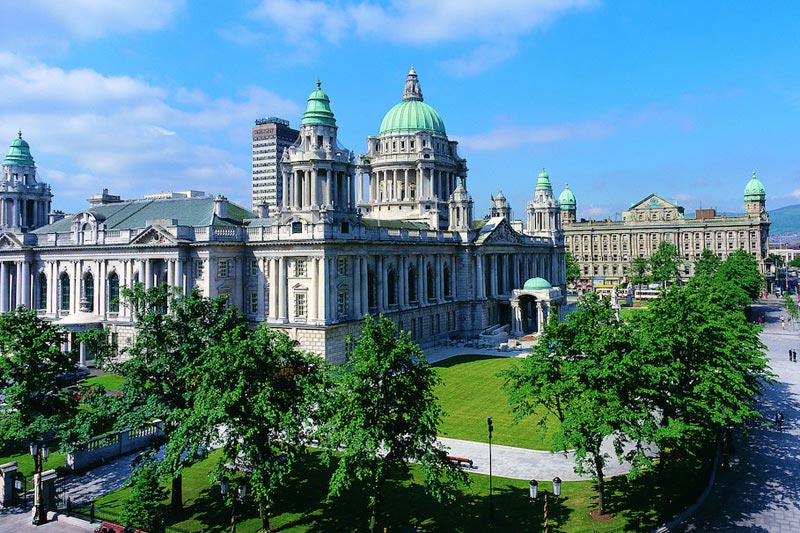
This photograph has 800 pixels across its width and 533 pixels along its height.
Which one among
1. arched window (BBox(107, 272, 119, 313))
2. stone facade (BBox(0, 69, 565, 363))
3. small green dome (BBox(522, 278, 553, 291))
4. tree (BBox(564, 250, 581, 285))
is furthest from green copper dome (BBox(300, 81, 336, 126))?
tree (BBox(564, 250, 581, 285))

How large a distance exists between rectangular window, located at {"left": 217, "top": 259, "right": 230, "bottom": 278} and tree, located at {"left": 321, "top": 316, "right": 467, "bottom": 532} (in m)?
41.3

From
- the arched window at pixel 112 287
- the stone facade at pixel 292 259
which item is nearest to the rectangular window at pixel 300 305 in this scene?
the stone facade at pixel 292 259

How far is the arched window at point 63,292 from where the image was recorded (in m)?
75.3

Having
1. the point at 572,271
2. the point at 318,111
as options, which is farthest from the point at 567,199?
the point at 318,111

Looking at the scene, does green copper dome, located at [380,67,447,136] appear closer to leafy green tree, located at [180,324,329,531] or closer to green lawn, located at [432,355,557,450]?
green lawn, located at [432,355,557,450]

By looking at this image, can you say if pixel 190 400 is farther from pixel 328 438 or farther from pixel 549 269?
pixel 549 269

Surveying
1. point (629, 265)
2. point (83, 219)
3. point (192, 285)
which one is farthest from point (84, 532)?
point (629, 265)

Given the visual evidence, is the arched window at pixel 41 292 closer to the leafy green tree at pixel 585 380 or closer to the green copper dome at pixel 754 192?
the leafy green tree at pixel 585 380

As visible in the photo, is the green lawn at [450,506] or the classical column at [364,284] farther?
the classical column at [364,284]

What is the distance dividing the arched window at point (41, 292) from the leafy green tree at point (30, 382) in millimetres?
46278

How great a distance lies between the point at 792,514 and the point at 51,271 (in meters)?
77.2

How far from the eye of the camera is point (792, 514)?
3017 centimetres

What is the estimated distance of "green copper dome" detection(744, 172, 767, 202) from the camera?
15725 cm

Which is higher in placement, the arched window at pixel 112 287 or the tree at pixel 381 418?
the arched window at pixel 112 287
